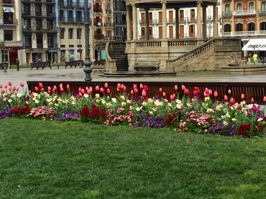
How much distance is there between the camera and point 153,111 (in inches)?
450

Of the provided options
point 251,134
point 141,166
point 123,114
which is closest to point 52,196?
point 141,166

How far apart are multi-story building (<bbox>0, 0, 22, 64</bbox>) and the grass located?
75518 millimetres

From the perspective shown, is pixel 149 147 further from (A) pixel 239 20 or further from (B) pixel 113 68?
(A) pixel 239 20

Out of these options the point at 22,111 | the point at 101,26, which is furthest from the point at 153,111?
the point at 101,26

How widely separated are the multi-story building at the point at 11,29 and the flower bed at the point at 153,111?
7197cm

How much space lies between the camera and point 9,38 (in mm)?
85625

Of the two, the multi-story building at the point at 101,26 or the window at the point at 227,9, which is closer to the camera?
the window at the point at 227,9

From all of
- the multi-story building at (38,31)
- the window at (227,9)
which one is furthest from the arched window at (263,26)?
the multi-story building at (38,31)

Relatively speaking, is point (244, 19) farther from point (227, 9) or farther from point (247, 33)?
point (227, 9)

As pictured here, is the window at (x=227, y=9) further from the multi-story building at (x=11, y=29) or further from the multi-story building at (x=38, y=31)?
the multi-story building at (x=11, y=29)

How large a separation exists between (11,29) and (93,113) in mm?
77061

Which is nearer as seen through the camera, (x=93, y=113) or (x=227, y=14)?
(x=93, y=113)

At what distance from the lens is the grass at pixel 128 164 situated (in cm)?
650

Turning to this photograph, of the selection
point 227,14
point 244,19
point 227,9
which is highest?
point 227,9
